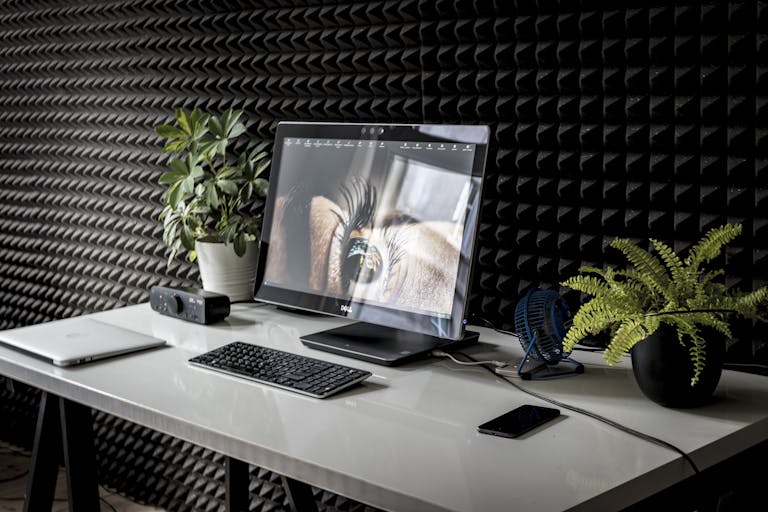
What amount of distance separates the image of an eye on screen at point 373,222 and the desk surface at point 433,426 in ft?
0.59

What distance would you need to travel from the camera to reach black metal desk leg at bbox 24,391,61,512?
5.82ft

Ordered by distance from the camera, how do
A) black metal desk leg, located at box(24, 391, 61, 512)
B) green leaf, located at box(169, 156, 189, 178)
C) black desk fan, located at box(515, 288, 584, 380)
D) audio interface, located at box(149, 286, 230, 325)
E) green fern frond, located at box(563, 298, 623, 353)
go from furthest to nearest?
green leaf, located at box(169, 156, 189, 178) < audio interface, located at box(149, 286, 230, 325) < black metal desk leg, located at box(24, 391, 61, 512) < black desk fan, located at box(515, 288, 584, 380) < green fern frond, located at box(563, 298, 623, 353)

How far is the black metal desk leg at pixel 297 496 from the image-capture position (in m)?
1.99

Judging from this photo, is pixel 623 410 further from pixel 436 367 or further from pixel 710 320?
pixel 436 367

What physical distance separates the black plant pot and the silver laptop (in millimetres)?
1030

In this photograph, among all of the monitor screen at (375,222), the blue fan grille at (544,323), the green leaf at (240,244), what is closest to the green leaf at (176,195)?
the green leaf at (240,244)

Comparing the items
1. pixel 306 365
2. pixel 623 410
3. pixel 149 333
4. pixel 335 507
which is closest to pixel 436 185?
pixel 306 365

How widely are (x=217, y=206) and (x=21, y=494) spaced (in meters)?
1.43

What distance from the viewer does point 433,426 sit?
1307 millimetres

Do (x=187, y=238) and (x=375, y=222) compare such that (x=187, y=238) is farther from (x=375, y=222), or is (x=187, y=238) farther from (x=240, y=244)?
(x=375, y=222)

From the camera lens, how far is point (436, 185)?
1.70 m

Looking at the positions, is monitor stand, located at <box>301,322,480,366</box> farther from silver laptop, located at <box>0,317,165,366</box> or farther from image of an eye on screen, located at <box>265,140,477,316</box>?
silver laptop, located at <box>0,317,165,366</box>

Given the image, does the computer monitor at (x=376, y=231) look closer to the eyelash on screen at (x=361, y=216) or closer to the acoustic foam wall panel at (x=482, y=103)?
the eyelash on screen at (x=361, y=216)

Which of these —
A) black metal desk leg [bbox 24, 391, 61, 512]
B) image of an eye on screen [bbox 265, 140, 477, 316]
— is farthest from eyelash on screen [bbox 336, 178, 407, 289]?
black metal desk leg [bbox 24, 391, 61, 512]
